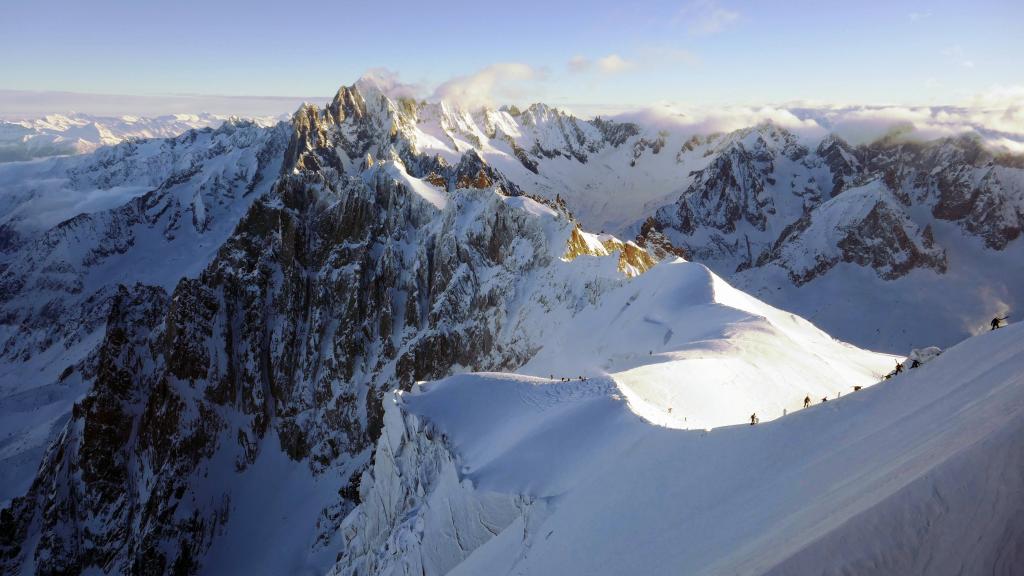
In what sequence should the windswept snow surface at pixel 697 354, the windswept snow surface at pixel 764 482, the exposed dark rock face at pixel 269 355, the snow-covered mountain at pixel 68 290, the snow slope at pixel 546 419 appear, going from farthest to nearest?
the snow-covered mountain at pixel 68 290 < the exposed dark rock face at pixel 269 355 < the windswept snow surface at pixel 697 354 < the snow slope at pixel 546 419 < the windswept snow surface at pixel 764 482

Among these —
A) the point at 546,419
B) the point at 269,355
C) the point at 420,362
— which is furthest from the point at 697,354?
the point at 269,355

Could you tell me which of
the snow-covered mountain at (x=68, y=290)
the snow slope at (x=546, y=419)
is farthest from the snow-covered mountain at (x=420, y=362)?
the snow-covered mountain at (x=68, y=290)

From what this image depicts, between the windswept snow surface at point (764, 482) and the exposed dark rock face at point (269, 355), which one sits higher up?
the windswept snow surface at point (764, 482)

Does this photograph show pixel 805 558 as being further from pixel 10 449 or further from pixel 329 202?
pixel 10 449

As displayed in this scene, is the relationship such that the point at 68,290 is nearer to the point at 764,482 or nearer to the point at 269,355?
the point at 269,355

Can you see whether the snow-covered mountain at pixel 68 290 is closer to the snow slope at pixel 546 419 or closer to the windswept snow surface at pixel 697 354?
the snow slope at pixel 546 419

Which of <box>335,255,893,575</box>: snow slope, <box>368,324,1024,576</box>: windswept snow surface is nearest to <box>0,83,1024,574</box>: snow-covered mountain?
<box>335,255,893,575</box>: snow slope

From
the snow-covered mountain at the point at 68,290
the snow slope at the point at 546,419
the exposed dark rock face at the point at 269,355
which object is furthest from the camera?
the snow-covered mountain at the point at 68,290

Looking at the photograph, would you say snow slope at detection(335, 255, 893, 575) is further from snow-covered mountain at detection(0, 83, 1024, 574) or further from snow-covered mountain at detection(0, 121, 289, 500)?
snow-covered mountain at detection(0, 121, 289, 500)
